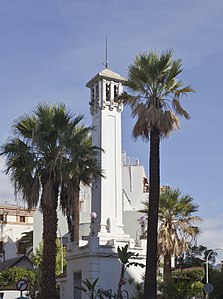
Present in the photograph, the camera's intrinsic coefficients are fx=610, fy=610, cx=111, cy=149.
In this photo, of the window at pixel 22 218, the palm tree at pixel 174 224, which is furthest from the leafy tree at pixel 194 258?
the window at pixel 22 218

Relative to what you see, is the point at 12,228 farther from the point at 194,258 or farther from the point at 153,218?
the point at 153,218

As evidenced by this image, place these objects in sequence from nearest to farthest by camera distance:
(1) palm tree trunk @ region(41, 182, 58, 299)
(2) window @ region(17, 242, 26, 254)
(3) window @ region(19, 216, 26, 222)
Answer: (1) palm tree trunk @ region(41, 182, 58, 299) < (2) window @ region(17, 242, 26, 254) < (3) window @ region(19, 216, 26, 222)

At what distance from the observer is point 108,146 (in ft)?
115

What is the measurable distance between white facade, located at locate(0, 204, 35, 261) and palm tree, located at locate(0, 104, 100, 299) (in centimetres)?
4779

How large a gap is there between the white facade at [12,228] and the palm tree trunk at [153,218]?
5131 cm

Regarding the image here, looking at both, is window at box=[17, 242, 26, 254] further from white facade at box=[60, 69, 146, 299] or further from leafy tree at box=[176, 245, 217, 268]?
white facade at box=[60, 69, 146, 299]

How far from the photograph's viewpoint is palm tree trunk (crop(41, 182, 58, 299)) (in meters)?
25.8

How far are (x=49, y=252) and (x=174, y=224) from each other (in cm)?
1009

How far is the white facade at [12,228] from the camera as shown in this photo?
7419 cm

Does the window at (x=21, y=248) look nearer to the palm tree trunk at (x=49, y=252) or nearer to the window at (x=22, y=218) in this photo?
the window at (x=22, y=218)

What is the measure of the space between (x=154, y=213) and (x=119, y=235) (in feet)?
28.4

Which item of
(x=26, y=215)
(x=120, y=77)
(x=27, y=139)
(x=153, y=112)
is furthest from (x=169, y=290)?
(x=26, y=215)

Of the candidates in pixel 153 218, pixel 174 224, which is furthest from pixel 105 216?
pixel 153 218

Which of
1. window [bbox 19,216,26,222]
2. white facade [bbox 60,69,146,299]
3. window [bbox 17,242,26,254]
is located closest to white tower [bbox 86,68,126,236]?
white facade [bbox 60,69,146,299]
